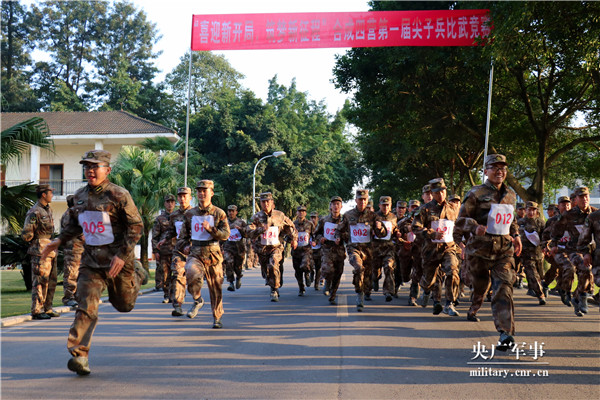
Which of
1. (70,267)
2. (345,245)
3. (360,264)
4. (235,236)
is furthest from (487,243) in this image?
(235,236)

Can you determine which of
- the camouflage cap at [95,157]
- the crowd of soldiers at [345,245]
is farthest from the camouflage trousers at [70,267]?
the camouflage cap at [95,157]

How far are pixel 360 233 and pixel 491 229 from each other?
4733 millimetres

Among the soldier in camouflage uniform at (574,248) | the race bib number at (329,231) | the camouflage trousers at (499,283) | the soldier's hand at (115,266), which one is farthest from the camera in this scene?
the race bib number at (329,231)

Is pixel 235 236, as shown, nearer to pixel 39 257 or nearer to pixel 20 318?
pixel 39 257

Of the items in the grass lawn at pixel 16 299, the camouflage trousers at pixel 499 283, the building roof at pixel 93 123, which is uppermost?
the building roof at pixel 93 123

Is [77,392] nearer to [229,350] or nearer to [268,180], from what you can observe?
[229,350]

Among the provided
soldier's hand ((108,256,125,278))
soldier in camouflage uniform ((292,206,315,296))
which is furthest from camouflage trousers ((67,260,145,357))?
soldier in camouflage uniform ((292,206,315,296))

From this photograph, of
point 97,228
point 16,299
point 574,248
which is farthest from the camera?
point 16,299

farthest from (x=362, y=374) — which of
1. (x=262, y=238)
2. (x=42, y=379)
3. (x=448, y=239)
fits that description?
(x=262, y=238)

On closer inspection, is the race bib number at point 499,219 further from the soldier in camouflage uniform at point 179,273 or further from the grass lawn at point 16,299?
the grass lawn at point 16,299

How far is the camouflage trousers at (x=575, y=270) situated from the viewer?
12.0m

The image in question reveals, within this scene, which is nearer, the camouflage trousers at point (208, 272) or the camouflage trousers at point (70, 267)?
the camouflage trousers at point (208, 272)

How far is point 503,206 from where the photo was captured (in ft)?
28.0

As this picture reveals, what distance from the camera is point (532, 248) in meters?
15.0
